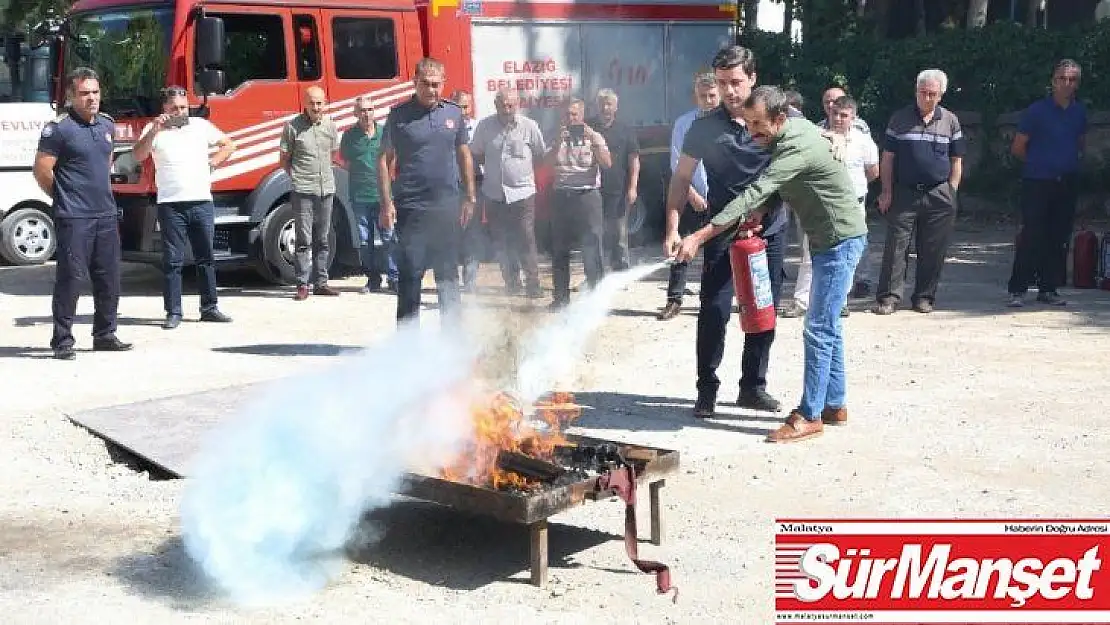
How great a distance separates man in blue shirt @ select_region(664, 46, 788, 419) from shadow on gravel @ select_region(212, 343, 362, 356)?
326 centimetres

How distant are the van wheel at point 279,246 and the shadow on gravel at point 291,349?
10.2 feet

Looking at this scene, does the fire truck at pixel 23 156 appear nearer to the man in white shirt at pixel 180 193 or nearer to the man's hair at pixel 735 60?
the man in white shirt at pixel 180 193

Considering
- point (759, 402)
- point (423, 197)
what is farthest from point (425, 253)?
point (759, 402)

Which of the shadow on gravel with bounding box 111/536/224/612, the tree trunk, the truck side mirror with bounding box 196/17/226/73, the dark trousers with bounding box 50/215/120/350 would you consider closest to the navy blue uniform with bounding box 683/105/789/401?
the shadow on gravel with bounding box 111/536/224/612

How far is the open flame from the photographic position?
546 cm

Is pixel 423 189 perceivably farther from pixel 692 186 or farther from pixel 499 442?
pixel 499 442

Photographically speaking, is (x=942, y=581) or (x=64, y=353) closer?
(x=942, y=581)

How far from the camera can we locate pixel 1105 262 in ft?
41.1

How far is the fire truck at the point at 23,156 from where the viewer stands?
1549cm

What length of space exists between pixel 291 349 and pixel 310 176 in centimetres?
313

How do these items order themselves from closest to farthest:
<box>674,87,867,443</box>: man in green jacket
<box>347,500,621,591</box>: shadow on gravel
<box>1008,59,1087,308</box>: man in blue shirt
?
<box>347,500,621,591</box>: shadow on gravel → <box>674,87,867,443</box>: man in green jacket → <box>1008,59,1087,308</box>: man in blue shirt

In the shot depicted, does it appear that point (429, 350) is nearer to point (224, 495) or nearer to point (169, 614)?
point (224, 495)

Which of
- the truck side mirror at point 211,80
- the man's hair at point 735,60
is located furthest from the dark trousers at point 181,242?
the man's hair at point 735,60

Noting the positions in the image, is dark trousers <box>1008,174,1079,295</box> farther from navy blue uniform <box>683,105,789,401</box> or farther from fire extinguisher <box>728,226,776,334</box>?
fire extinguisher <box>728,226,776,334</box>
